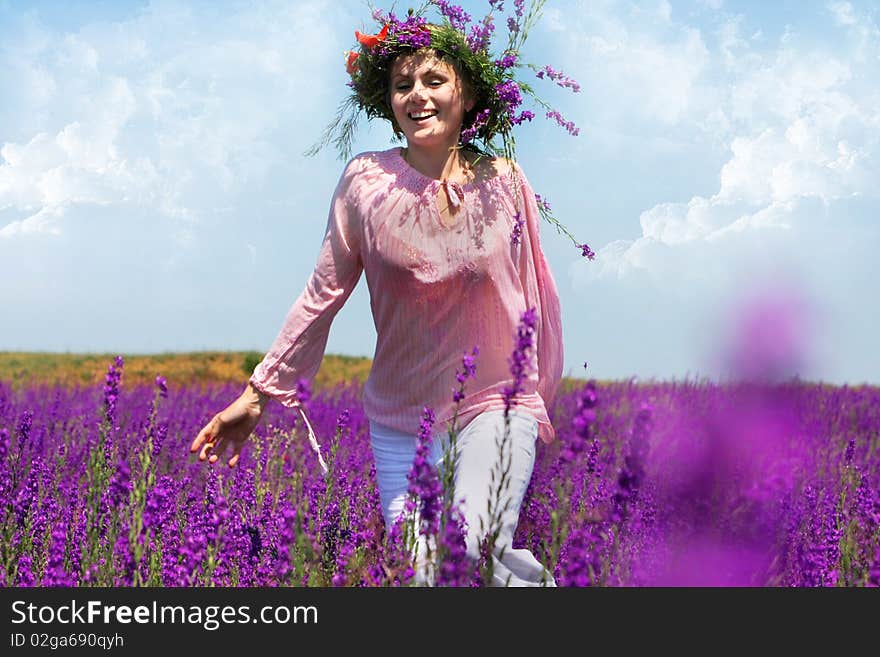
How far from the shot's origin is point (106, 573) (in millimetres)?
2643

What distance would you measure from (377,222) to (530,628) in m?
Answer: 1.56

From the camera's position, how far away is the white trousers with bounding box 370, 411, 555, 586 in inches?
99.1

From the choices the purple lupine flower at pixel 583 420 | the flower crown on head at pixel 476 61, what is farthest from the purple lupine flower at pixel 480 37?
the purple lupine flower at pixel 583 420

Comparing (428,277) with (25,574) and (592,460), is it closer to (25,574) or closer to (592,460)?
(592,460)

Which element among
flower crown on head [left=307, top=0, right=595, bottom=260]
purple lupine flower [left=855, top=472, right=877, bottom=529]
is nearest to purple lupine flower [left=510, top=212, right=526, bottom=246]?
flower crown on head [left=307, top=0, right=595, bottom=260]

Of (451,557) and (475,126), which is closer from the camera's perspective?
(451,557)

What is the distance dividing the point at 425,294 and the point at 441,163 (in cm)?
48

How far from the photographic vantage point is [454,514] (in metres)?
2.40

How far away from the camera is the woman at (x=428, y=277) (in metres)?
2.92

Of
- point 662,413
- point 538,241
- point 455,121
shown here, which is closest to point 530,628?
point 538,241

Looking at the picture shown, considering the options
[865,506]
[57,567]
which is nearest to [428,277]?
[57,567]

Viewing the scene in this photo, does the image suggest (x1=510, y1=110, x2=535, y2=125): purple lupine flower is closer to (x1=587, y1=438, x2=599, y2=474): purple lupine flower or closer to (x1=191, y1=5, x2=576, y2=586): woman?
(x1=191, y1=5, x2=576, y2=586): woman

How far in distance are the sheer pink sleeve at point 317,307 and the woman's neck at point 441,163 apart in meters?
0.24

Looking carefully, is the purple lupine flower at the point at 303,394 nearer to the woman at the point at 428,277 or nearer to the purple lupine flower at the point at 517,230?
the woman at the point at 428,277
